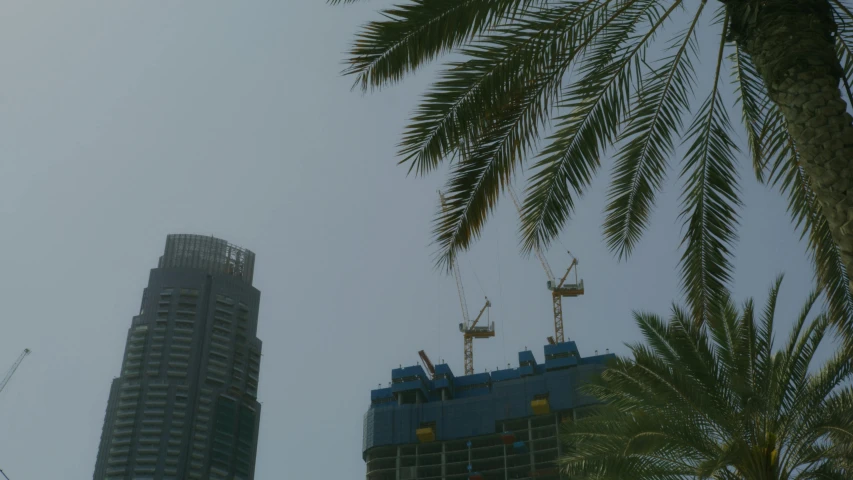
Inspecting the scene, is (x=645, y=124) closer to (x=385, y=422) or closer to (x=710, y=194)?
(x=710, y=194)

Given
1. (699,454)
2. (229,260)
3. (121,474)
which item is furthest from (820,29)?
(229,260)

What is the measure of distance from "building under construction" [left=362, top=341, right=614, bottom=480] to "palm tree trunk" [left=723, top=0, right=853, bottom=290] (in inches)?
4602

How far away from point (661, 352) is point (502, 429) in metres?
115

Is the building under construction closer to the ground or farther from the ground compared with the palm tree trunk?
farther from the ground

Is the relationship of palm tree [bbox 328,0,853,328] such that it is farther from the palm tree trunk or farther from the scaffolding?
the scaffolding

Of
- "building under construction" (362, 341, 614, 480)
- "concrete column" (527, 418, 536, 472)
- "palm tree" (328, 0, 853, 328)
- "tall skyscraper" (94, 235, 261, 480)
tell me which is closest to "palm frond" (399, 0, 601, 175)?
"palm tree" (328, 0, 853, 328)

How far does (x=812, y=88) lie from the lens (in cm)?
801

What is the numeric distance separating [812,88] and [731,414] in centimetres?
964

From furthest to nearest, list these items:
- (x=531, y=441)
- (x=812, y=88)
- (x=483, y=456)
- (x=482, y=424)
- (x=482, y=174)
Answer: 1. (x=482, y=424)
2. (x=483, y=456)
3. (x=531, y=441)
4. (x=482, y=174)
5. (x=812, y=88)

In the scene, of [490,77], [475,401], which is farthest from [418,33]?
[475,401]

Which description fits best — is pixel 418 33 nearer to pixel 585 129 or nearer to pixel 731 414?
pixel 585 129

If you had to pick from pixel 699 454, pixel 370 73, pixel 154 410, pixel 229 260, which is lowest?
pixel 699 454

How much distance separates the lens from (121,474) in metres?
147

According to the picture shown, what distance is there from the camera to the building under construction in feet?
413
